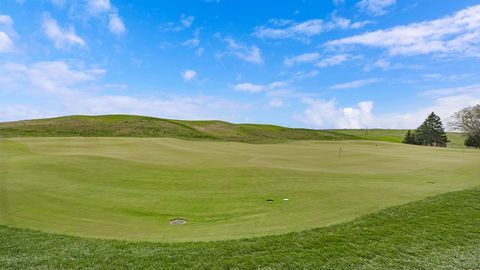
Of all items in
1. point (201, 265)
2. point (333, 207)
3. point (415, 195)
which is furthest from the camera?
point (415, 195)

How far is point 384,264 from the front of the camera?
704 cm

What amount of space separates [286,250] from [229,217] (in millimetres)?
3760

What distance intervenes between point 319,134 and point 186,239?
70913 millimetres

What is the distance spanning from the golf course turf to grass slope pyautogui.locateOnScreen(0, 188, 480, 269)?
0.09 feet

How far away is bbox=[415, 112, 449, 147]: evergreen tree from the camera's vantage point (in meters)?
78.9

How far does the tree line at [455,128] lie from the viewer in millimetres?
68750

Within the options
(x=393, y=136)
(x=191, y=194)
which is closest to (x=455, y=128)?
(x=393, y=136)

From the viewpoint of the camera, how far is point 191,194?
13852 mm

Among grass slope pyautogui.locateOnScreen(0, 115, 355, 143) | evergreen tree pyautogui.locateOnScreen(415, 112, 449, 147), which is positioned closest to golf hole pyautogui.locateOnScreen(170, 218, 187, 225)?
grass slope pyautogui.locateOnScreen(0, 115, 355, 143)

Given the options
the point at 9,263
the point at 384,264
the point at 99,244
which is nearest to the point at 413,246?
the point at 384,264

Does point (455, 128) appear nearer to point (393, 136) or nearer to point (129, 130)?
point (393, 136)

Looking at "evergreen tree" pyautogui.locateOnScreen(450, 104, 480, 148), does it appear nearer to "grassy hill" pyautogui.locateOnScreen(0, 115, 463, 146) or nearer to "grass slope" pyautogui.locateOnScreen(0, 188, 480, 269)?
"grassy hill" pyautogui.locateOnScreen(0, 115, 463, 146)

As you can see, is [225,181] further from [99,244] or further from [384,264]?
[384,264]

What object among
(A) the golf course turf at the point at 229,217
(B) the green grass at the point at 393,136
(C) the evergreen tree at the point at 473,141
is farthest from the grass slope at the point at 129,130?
(A) the golf course turf at the point at 229,217
